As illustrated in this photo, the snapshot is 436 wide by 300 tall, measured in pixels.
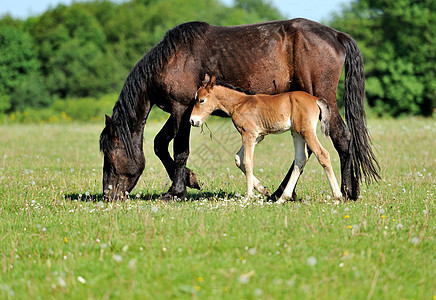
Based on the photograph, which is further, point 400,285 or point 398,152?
point 398,152

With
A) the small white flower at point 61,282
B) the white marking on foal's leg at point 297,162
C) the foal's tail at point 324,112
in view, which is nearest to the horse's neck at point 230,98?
the white marking on foal's leg at point 297,162

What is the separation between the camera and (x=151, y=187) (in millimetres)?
9766

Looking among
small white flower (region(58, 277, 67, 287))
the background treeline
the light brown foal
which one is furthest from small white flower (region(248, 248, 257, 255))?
the background treeline

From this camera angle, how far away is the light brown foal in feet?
23.7

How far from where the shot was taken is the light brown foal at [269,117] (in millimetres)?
7215

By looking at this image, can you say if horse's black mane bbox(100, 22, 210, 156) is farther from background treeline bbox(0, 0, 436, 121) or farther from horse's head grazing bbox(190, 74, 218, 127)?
background treeline bbox(0, 0, 436, 121)

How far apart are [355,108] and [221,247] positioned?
395 cm

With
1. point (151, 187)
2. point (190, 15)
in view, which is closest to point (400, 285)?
point (151, 187)

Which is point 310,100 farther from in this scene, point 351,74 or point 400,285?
point 400,285

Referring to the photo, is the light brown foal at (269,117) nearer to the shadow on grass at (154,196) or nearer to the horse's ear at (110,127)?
the shadow on grass at (154,196)

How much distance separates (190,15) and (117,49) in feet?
44.5

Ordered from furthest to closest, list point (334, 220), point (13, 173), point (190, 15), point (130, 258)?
1. point (190, 15)
2. point (13, 173)
3. point (334, 220)
4. point (130, 258)

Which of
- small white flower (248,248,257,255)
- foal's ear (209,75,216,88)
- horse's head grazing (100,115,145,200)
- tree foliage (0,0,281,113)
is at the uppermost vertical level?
foal's ear (209,75,216,88)

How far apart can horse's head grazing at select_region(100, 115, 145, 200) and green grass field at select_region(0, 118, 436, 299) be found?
21.4 inches
